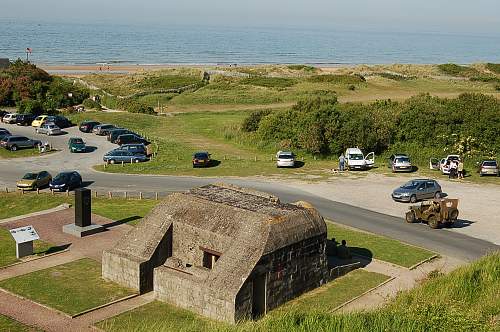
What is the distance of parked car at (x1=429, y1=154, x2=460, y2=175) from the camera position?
5117cm

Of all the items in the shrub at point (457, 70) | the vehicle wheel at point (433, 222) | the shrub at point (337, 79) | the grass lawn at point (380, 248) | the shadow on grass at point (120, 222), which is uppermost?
the shrub at point (457, 70)

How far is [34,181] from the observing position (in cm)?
4372

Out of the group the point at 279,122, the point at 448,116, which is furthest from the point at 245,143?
the point at 448,116

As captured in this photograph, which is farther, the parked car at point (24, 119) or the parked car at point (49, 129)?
the parked car at point (24, 119)

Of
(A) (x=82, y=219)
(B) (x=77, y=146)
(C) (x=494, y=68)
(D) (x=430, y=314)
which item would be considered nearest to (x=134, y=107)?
(B) (x=77, y=146)

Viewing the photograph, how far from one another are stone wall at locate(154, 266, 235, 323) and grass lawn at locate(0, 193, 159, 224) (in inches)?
469

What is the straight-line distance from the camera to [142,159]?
5416 centimetres

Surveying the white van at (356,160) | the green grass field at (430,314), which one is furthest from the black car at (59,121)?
the green grass field at (430,314)

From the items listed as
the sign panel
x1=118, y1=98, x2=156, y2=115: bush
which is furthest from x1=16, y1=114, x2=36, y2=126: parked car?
the sign panel

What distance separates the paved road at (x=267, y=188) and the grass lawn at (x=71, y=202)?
3379mm

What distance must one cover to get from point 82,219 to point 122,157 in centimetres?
2013

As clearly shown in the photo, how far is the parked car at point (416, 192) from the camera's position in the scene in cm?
4212

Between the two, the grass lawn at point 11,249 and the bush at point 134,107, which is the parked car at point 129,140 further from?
the grass lawn at point 11,249

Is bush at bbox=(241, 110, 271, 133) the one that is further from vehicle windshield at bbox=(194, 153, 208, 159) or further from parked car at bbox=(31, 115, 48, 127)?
parked car at bbox=(31, 115, 48, 127)
